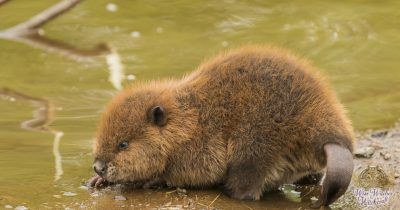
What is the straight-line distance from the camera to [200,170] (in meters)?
5.95

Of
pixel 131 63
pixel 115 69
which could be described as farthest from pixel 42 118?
pixel 131 63

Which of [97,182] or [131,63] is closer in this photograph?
[97,182]

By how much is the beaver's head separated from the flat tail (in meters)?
1.02

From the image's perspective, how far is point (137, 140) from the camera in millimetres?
5938

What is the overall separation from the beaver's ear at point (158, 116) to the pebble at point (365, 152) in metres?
1.74

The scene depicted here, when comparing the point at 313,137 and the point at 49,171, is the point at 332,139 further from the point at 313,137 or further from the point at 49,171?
the point at 49,171

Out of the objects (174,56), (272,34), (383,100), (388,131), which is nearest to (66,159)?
(388,131)

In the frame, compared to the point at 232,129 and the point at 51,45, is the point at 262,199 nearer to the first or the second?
the point at 232,129

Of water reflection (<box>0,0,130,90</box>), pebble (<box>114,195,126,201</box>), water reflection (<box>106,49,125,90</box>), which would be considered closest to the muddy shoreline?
pebble (<box>114,195,126,201</box>)

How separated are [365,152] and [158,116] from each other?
1833 millimetres

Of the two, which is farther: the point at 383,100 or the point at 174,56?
the point at 174,56

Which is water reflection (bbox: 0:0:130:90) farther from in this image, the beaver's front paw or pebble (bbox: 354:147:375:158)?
the beaver's front paw

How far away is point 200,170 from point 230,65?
0.76 meters

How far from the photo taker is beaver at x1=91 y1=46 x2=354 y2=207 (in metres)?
5.76
